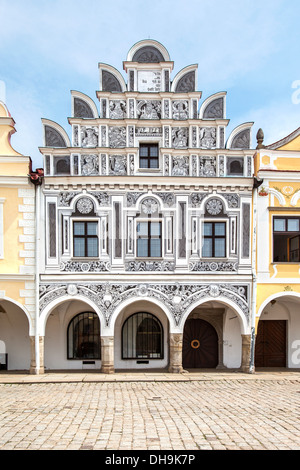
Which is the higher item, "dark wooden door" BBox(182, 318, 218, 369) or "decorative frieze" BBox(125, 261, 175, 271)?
"decorative frieze" BBox(125, 261, 175, 271)

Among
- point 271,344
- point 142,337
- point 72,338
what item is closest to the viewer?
point 72,338

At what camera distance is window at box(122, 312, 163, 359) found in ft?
51.3

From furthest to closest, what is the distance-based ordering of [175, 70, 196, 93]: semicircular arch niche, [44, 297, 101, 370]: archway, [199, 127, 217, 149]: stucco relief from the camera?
[44, 297, 101, 370]: archway, [175, 70, 196, 93]: semicircular arch niche, [199, 127, 217, 149]: stucco relief

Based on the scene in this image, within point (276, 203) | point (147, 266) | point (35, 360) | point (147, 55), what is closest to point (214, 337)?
point (147, 266)

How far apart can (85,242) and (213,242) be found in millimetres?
4686

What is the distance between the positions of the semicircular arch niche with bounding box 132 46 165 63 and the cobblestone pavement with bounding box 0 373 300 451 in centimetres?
1146

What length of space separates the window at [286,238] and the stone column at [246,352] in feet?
12.0

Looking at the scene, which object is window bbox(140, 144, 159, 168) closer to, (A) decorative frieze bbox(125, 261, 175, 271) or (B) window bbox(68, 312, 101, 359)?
(A) decorative frieze bbox(125, 261, 175, 271)

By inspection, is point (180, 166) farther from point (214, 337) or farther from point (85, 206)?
point (214, 337)

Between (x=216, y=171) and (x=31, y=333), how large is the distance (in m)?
8.89

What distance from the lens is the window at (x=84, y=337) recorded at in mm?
15586

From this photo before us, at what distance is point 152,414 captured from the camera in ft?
29.3

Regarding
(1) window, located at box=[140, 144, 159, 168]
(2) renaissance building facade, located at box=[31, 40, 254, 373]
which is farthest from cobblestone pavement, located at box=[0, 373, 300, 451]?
(1) window, located at box=[140, 144, 159, 168]
